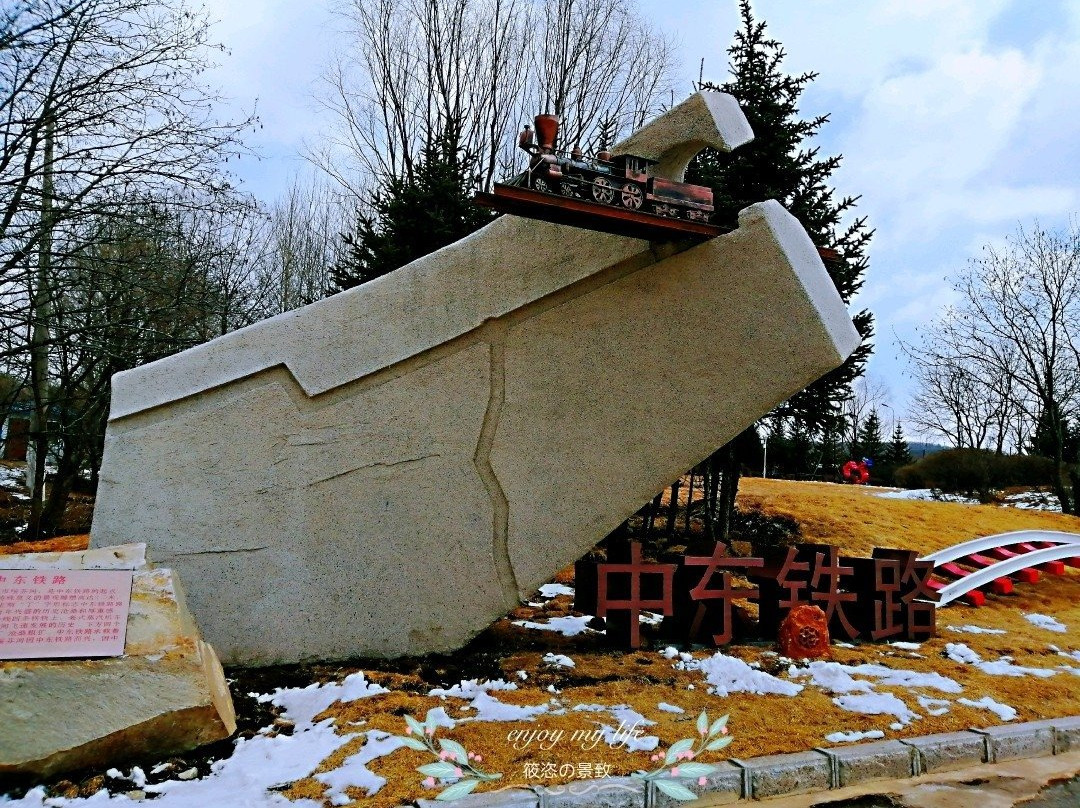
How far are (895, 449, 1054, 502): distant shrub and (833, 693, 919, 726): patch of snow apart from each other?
53.4 ft

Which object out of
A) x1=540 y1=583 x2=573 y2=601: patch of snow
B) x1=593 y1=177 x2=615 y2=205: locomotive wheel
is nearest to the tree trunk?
x1=540 y1=583 x2=573 y2=601: patch of snow

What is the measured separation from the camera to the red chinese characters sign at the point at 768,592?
5.03m

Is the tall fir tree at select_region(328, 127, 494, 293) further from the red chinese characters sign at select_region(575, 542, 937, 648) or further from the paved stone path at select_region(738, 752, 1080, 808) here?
the paved stone path at select_region(738, 752, 1080, 808)

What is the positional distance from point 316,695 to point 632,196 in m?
3.24

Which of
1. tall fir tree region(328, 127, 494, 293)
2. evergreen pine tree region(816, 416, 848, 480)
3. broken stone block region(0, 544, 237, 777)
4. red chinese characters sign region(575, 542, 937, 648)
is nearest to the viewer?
broken stone block region(0, 544, 237, 777)

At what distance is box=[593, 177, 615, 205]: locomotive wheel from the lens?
4.16 meters

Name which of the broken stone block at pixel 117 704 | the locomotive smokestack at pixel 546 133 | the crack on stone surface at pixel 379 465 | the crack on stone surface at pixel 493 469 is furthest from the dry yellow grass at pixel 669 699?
the locomotive smokestack at pixel 546 133

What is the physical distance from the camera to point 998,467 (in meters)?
19.4

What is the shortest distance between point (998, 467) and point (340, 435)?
19651mm

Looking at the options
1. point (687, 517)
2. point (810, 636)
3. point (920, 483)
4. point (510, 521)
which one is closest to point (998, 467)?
point (920, 483)

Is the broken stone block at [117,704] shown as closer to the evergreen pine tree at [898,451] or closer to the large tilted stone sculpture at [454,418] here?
the large tilted stone sculpture at [454,418]

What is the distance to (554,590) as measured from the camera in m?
7.08

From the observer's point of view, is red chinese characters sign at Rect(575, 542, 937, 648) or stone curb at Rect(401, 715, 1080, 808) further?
red chinese characters sign at Rect(575, 542, 937, 648)

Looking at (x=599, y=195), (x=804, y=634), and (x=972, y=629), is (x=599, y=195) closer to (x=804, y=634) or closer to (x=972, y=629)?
(x=804, y=634)
